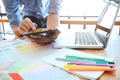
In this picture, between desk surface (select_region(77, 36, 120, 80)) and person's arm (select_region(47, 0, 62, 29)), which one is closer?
desk surface (select_region(77, 36, 120, 80))

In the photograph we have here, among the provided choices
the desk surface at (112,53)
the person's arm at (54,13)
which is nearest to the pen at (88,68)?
the desk surface at (112,53)

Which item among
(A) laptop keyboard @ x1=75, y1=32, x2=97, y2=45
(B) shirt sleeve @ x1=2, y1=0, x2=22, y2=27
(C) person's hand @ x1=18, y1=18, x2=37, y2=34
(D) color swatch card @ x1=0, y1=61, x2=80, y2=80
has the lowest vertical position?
(D) color swatch card @ x1=0, y1=61, x2=80, y2=80

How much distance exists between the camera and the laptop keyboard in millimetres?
778

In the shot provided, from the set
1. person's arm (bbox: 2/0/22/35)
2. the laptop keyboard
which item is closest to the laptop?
the laptop keyboard

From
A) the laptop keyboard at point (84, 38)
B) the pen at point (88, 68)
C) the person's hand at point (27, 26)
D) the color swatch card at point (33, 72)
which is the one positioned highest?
the person's hand at point (27, 26)

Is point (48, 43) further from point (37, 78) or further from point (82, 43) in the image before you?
point (37, 78)

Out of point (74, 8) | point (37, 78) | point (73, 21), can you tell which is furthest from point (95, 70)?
point (74, 8)

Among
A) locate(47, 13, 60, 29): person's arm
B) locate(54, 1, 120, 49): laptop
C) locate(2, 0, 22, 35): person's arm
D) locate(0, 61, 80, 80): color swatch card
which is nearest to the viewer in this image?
locate(0, 61, 80, 80): color swatch card

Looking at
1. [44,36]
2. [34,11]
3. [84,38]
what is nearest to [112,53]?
[84,38]

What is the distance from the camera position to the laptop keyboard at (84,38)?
2.55 feet

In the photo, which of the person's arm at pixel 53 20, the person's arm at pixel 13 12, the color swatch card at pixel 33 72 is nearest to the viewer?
the color swatch card at pixel 33 72

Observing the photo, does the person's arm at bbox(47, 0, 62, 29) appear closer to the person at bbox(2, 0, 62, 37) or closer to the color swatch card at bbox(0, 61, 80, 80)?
the person at bbox(2, 0, 62, 37)

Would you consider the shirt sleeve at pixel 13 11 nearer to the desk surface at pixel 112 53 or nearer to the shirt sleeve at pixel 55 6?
the shirt sleeve at pixel 55 6

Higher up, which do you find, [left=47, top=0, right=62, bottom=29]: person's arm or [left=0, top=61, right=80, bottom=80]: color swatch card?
[left=47, top=0, right=62, bottom=29]: person's arm
